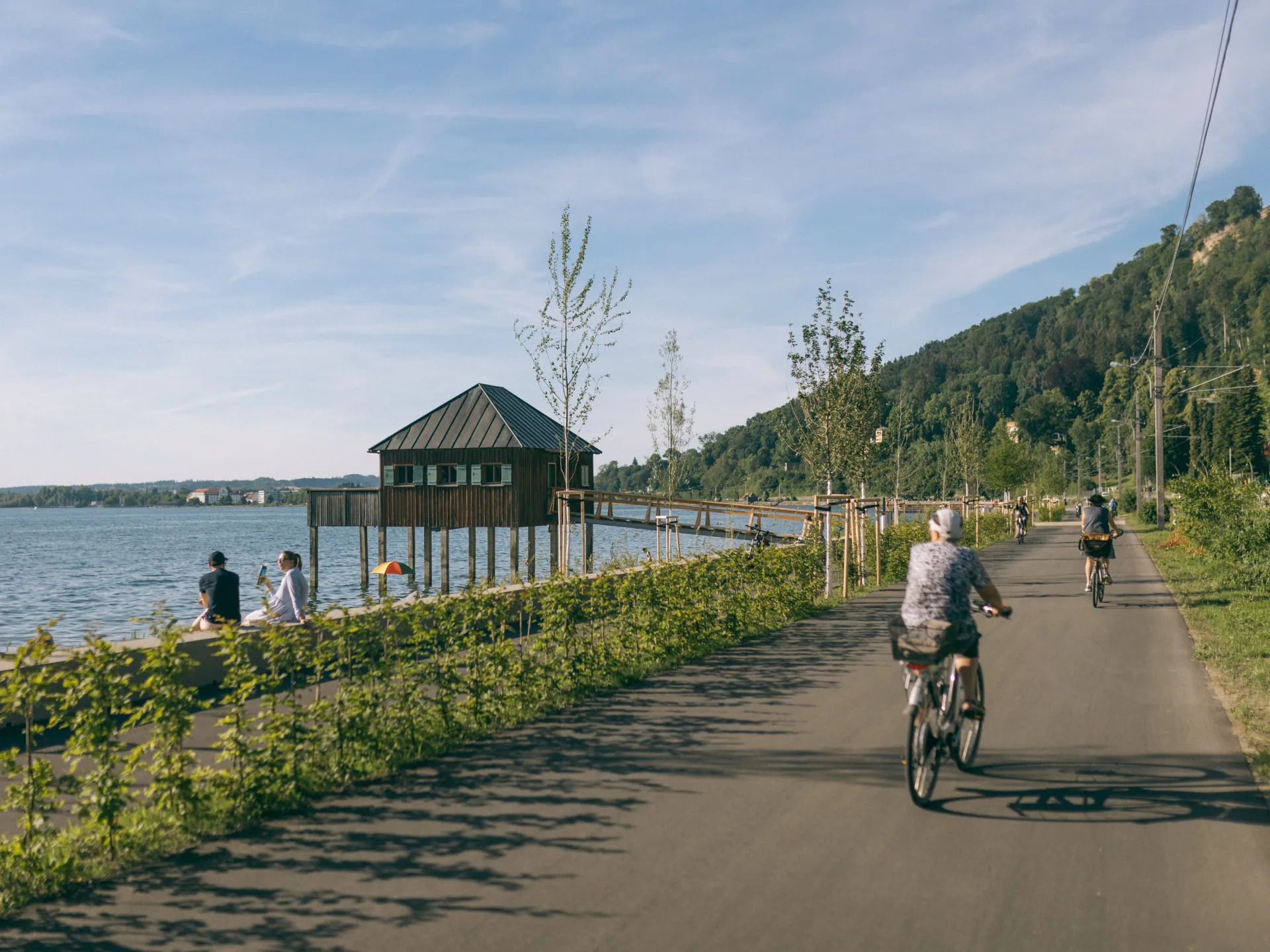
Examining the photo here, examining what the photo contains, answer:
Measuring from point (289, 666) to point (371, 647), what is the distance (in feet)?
2.73

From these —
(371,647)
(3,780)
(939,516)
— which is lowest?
(3,780)

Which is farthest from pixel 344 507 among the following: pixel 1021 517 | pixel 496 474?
pixel 1021 517

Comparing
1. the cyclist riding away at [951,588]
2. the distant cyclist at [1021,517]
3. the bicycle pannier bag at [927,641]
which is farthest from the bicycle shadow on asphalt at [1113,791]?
the distant cyclist at [1021,517]

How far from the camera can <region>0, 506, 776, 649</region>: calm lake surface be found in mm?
31578

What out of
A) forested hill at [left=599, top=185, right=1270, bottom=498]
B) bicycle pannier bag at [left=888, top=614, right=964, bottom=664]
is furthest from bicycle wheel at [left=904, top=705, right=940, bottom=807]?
forested hill at [left=599, top=185, right=1270, bottom=498]

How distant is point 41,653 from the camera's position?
5102mm

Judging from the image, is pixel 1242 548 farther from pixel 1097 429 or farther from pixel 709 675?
pixel 1097 429

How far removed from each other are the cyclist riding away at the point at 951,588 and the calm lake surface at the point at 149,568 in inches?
183

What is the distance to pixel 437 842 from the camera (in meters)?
5.40

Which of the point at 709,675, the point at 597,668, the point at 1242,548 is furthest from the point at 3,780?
the point at 1242,548

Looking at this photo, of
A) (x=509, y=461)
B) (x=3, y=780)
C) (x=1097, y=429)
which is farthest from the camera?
(x=1097, y=429)

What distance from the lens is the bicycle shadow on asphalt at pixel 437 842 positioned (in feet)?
14.5

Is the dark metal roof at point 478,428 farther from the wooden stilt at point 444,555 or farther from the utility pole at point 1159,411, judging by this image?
the utility pole at point 1159,411

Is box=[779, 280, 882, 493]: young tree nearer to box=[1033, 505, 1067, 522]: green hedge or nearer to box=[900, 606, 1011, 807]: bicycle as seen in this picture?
box=[900, 606, 1011, 807]: bicycle
